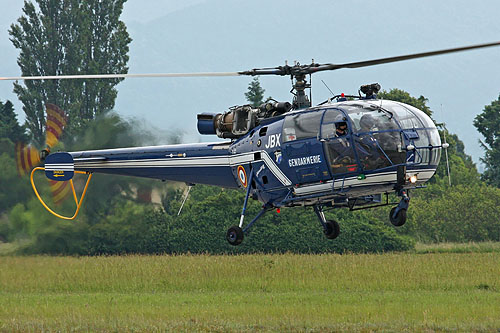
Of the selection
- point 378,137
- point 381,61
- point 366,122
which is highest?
point 381,61

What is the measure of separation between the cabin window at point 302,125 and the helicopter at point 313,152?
0.9 inches

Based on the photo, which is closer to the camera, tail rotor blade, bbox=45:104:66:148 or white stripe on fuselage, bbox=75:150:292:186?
white stripe on fuselage, bbox=75:150:292:186

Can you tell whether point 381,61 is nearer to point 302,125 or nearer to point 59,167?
point 302,125

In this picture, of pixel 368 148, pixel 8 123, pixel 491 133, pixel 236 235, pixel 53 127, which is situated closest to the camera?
pixel 368 148

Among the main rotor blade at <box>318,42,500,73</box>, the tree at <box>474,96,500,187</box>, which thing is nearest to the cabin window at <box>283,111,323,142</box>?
the main rotor blade at <box>318,42,500,73</box>

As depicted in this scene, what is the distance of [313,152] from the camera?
64.2 ft

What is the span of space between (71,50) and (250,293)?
42880mm

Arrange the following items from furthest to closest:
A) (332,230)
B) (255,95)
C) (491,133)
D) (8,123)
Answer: (255,95) → (491,133) → (8,123) → (332,230)

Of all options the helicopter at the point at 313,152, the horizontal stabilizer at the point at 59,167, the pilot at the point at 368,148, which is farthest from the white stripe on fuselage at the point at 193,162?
the pilot at the point at 368,148

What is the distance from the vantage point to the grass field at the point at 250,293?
2011 centimetres

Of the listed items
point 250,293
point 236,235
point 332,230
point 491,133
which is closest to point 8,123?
point 250,293

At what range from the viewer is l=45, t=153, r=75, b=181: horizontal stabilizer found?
2530 centimetres

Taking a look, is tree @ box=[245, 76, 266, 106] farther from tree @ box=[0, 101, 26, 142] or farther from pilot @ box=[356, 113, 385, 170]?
pilot @ box=[356, 113, 385, 170]

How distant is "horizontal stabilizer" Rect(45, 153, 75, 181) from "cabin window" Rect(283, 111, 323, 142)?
26.1 ft
